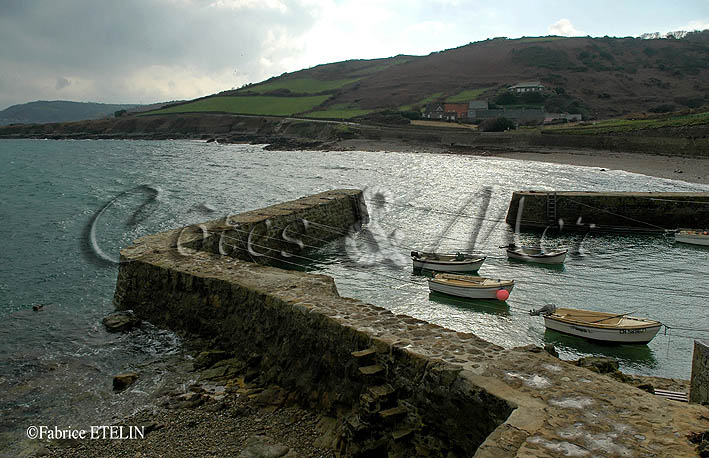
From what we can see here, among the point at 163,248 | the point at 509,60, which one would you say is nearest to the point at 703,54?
the point at 509,60

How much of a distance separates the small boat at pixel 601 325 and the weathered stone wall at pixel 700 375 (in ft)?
15.7

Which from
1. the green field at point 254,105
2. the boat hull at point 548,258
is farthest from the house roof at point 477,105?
the boat hull at point 548,258

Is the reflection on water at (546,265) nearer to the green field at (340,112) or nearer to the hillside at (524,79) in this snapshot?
the hillside at (524,79)

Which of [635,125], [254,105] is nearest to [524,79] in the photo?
[254,105]

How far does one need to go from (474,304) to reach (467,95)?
105340 millimetres

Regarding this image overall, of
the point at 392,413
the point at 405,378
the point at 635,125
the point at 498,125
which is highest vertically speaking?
the point at 498,125

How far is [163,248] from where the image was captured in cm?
1600

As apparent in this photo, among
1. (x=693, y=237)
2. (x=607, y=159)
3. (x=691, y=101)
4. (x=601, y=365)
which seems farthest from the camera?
(x=691, y=101)

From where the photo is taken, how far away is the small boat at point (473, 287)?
17697 millimetres

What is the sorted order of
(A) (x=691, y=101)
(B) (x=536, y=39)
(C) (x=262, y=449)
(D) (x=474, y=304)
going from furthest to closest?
(B) (x=536, y=39)
(A) (x=691, y=101)
(D) (x=474, y=304)
(C) (x=262, y=449)

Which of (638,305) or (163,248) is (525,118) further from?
(163,248)

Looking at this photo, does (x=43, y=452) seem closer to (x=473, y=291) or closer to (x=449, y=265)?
(x=473, y=291)

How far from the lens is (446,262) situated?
20875mm

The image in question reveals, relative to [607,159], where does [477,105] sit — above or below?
above
